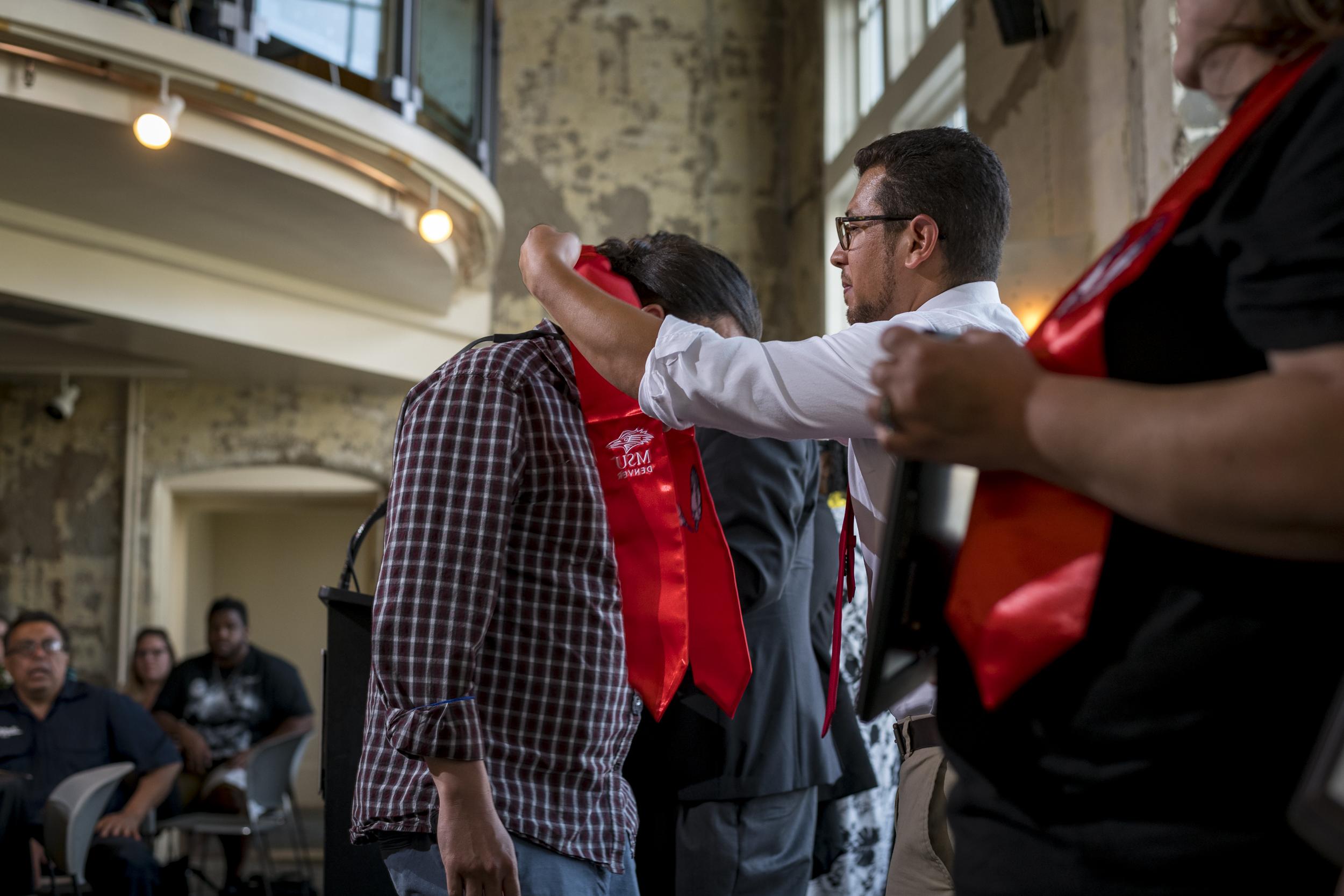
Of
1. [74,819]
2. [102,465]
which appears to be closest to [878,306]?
[74,819]

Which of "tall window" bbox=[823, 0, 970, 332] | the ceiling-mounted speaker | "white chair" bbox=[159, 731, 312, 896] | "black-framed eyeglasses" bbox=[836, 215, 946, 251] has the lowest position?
"white chair" bbox=[159, 731, 312, 896]

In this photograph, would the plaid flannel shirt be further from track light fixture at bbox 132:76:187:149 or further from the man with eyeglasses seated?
the man with eyeglasses seated

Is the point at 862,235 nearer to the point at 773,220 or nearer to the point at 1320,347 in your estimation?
the point at 1320,347

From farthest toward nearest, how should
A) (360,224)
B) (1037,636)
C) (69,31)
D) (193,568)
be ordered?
(193,568), (360,224), (69,31), (1037,636)

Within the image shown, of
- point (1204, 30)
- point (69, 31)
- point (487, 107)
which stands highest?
point (487, 107)

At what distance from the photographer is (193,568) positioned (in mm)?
11656

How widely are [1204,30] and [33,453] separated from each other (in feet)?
28.8

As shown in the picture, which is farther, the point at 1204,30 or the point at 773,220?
the point at 773,220

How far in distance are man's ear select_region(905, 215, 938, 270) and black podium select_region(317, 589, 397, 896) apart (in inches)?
34.9

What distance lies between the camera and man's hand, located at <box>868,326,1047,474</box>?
2.55 ft

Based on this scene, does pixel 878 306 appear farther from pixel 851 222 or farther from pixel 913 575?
pixel 913 575

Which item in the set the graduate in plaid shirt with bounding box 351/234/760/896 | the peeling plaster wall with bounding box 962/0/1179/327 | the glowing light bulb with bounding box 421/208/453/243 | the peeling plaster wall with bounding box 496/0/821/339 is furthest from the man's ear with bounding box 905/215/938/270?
the peeling plaster wall with bounding box 496/0/821/339

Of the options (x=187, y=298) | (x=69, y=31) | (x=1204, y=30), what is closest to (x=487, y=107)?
(x=187, y=298)

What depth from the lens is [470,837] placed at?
134cm
